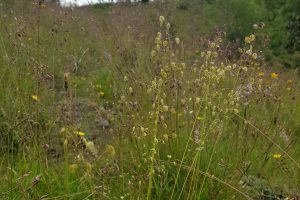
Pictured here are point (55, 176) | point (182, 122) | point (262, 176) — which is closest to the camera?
point (55, 176)

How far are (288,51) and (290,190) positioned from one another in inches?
280

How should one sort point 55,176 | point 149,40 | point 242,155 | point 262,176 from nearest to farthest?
point 55,176
point 242,155
point 262,176
point 149,40

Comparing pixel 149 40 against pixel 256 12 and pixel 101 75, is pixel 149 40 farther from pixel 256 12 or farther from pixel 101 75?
pixel 256 12

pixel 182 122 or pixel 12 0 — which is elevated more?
pixel 12 0

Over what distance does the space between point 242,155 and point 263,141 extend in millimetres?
605

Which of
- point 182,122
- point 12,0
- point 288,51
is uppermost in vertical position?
point 12,0

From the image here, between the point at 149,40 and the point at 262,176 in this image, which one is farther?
the point at 149,40

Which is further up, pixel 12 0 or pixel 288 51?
pixel 12 0

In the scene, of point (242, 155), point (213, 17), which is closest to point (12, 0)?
point (242, 155)

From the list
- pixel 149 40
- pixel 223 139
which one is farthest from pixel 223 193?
pixel 149 40

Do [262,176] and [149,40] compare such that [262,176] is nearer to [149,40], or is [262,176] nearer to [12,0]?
[149,40]

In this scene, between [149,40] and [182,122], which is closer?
[182,122]

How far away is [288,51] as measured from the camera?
914 cm

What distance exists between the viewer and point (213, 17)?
9.70 m
